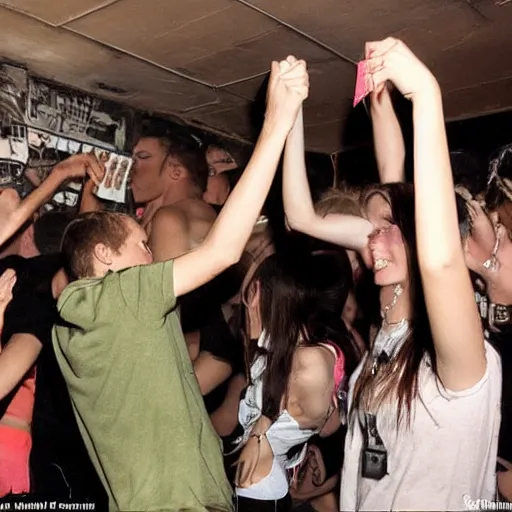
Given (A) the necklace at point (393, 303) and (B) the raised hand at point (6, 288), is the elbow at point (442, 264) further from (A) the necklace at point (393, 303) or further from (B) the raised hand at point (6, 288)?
(B) the raised hand at point (6, 288)

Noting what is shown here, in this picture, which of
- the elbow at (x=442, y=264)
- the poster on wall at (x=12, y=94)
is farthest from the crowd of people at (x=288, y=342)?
the poster on wall at (x=12, y=94)

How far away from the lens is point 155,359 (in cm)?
146

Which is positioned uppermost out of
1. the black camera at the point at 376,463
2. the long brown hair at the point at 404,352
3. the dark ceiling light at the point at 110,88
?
the dark ceiling light at the point at 110,88

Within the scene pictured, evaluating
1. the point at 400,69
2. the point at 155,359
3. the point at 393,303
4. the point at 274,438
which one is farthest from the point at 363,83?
the point at 274,438

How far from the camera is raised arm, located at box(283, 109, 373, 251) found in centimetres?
179

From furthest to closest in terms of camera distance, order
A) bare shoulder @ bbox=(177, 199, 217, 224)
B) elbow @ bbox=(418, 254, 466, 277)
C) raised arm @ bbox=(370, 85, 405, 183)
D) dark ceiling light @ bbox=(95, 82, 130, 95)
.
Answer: bare shoulder @ bbox=(177, 199, 217, 224), dark ceiling light @ bbox=(95, 82, 130, 95), raised arm @ bbox=(370, 85, 405, 183), elbow @ bbox=(418, 254, 466, 277)

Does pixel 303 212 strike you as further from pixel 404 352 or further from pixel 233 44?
pixel 233 44

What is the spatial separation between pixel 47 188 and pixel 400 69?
167 centimetres

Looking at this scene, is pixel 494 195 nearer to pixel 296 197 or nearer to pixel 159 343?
pixel 296 197

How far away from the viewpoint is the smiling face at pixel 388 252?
5.31 ft

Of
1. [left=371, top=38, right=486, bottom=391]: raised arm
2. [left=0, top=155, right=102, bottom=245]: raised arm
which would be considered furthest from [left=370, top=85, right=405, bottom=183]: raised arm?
[left=0, top=155, right=102, bottom=245]: raised arm

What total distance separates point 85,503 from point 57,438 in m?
0.29

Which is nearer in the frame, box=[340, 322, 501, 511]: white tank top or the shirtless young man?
box=[340, 322, 501, 511]: white tank top

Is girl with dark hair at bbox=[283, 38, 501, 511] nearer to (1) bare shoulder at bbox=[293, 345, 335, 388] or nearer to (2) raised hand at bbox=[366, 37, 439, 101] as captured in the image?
(2) raised hand at bbox=[366, 37, 439, 101]
